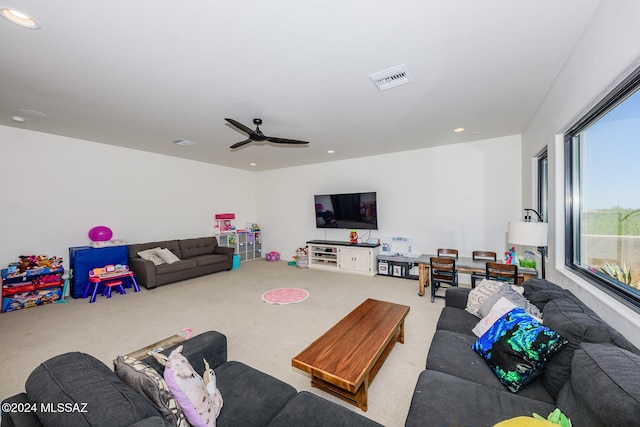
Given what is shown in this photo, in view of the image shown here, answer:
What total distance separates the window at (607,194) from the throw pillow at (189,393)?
2389 millimetres

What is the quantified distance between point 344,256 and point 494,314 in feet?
13.1

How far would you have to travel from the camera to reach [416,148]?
5402 mm

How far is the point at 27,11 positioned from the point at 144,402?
2.54 metres

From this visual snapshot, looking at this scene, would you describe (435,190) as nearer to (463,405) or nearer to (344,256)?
(344,256)

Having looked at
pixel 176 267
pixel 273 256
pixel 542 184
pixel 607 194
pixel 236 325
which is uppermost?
pixel 542 184

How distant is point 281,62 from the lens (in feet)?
7.45

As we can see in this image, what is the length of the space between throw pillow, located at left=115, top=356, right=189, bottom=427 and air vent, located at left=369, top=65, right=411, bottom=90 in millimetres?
2773

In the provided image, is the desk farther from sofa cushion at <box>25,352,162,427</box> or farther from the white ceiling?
sofa cushion at <box>25,352,162,427</box>

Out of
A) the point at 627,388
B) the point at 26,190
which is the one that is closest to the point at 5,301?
the point at 26,190

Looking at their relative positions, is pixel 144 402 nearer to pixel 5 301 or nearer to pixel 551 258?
pixel 551 258

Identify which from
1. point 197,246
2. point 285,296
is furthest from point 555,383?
point 197,246

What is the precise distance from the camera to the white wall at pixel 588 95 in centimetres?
143

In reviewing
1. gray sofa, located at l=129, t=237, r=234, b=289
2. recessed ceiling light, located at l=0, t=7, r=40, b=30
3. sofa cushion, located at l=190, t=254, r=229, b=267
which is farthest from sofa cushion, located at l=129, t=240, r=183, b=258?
recessed ceiling light, located at l=0, t=7, r=40, b=30

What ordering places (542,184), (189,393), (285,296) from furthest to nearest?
(285,296) → (542,184) → (189,393)
